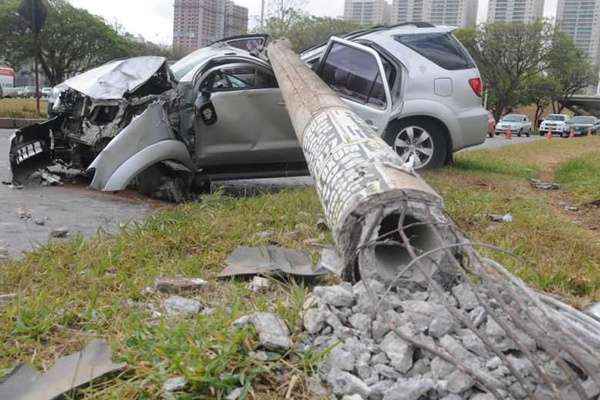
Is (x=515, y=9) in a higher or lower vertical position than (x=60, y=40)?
higher

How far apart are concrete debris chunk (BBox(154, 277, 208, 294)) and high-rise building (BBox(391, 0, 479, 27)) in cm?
6713

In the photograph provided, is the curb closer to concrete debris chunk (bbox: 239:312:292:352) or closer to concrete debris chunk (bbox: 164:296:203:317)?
concrete debris chunk (bbox: 164:296:203:317)

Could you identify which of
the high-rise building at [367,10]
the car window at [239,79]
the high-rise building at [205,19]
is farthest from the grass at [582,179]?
the high-rise building at [367,10]

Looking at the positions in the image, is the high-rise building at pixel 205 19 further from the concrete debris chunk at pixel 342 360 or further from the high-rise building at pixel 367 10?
the concrete debris chunk at pixel 342 360

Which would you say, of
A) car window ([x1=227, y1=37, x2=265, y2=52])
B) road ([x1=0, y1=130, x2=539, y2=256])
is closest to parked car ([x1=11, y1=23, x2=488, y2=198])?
road ([x1=0, y1=130, x2=539, y2=256])

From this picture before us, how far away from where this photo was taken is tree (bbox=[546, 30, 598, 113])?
160 feet

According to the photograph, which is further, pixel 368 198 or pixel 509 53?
pixel 509 53

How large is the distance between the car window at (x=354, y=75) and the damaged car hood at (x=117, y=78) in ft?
7.12

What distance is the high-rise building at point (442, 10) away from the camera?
66875 millimetres

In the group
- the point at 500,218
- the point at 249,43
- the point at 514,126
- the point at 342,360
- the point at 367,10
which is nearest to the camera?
the point at 342,360

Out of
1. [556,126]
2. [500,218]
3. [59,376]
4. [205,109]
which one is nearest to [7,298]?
[59,376]

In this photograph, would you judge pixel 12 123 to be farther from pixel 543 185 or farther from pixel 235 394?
pixel 235 394

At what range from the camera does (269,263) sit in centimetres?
373

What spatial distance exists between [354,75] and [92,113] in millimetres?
3227
